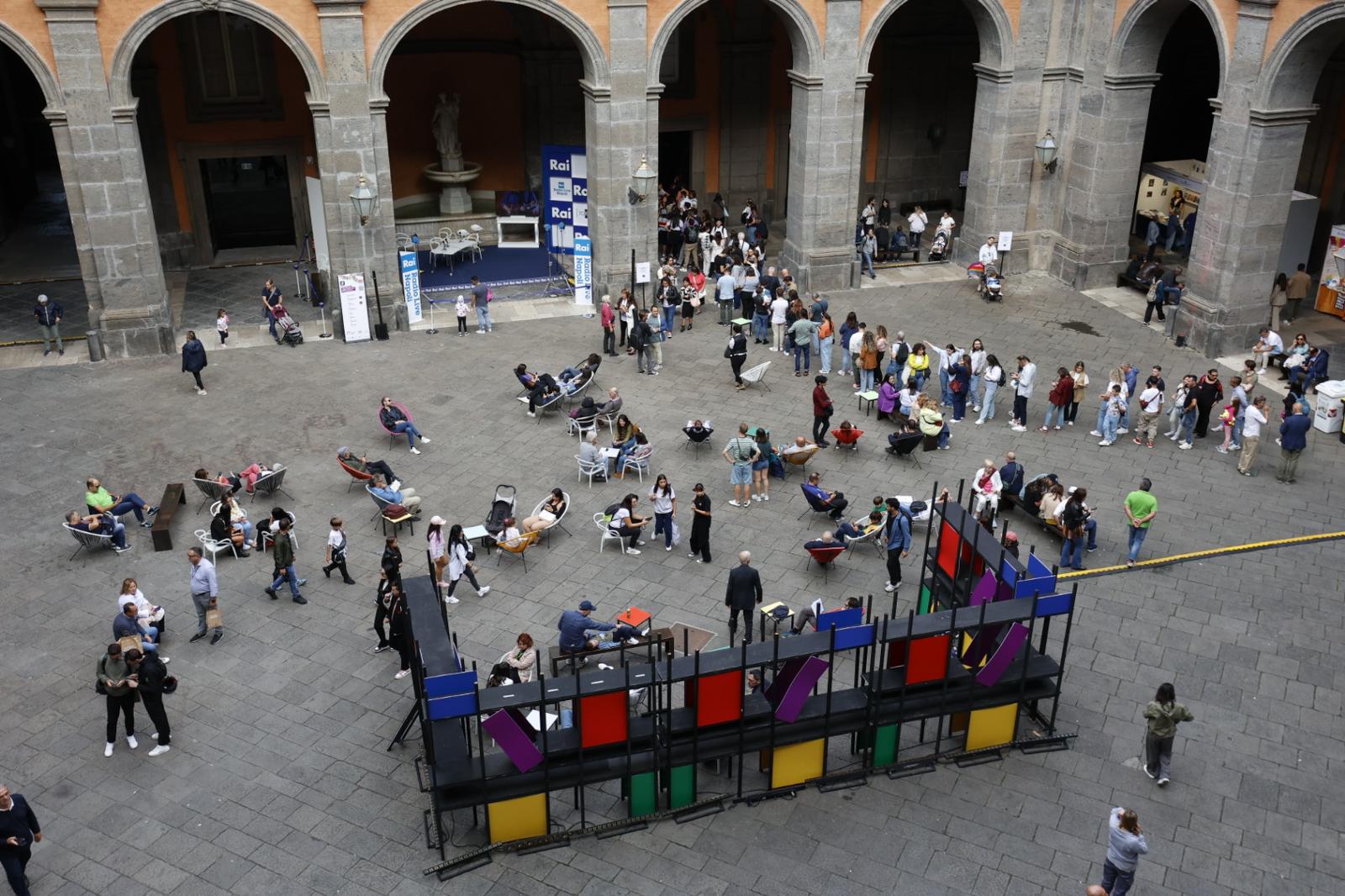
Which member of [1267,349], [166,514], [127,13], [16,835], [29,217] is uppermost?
[127,13]

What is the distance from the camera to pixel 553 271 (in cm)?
3173

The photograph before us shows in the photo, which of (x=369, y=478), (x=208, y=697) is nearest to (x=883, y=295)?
(x=369, y=478)

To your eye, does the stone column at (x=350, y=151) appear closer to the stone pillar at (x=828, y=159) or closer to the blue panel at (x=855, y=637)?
the stone pillar at (x=828, y=159)

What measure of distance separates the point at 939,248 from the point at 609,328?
33.5ft

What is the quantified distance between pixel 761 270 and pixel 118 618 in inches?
727

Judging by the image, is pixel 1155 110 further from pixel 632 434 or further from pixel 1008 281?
pixel 632 434

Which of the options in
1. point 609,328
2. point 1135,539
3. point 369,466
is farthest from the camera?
point 609,328

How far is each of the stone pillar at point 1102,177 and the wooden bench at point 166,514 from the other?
67.4ft

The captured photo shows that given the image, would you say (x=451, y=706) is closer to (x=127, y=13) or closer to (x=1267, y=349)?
(x=127, y=13)

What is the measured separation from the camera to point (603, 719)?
1337 centimetres

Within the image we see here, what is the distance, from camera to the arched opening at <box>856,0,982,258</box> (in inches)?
1361

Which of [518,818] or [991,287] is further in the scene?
[991,287]

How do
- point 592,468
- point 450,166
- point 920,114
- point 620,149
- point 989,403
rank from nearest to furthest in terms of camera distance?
point 592,468
point 989,403
point 620,149
point 450,166
point 920,114

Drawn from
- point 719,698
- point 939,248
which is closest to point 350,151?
point 939,248
